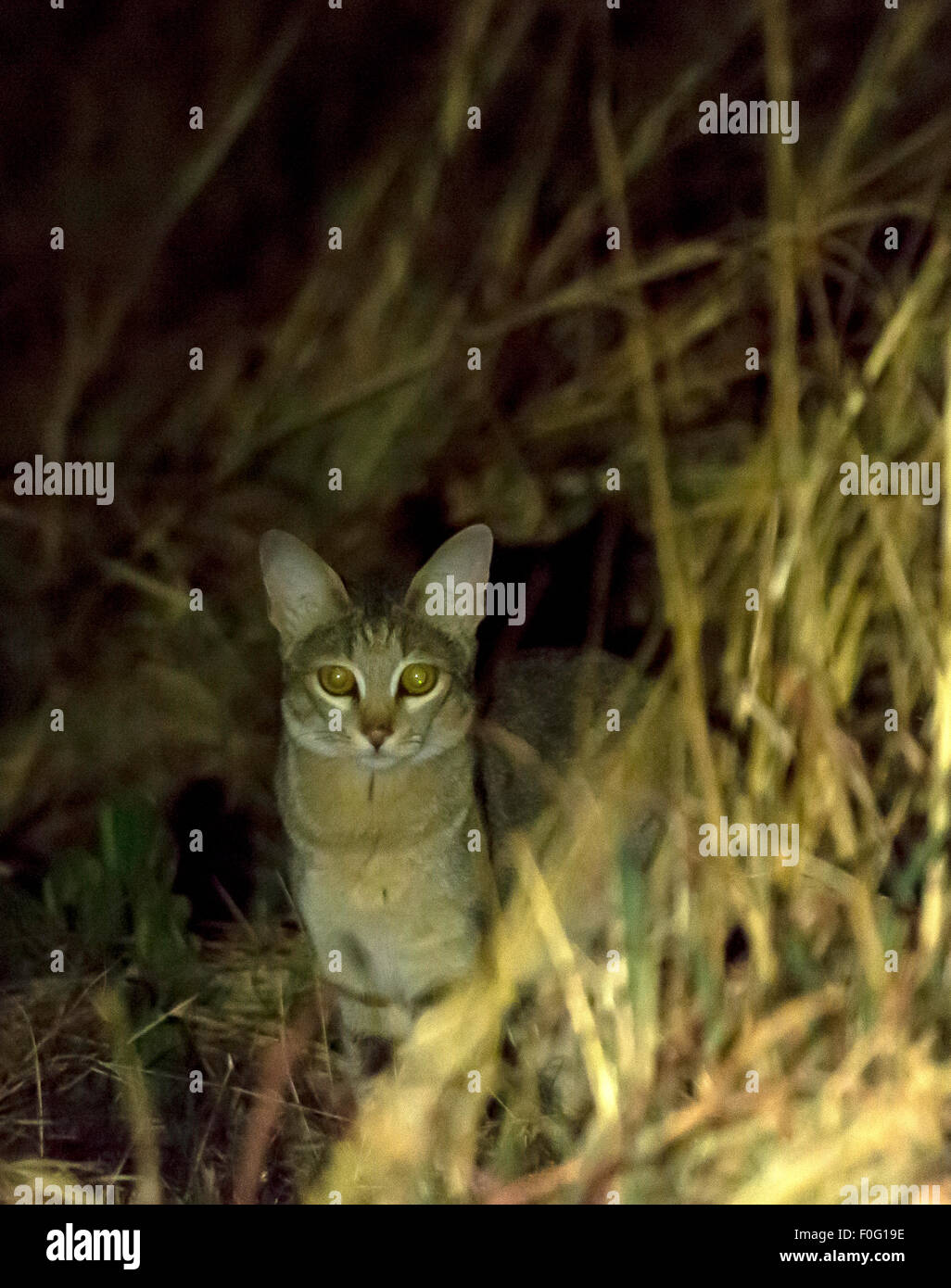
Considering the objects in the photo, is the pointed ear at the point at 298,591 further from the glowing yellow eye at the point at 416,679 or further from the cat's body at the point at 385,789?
the glowing yellow eye at the point at 416,679

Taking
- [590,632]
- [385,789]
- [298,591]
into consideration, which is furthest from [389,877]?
[590,632]

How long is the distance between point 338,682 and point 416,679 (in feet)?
0.50

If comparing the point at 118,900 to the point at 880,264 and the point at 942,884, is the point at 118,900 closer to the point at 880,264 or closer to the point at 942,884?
the point at 942,884

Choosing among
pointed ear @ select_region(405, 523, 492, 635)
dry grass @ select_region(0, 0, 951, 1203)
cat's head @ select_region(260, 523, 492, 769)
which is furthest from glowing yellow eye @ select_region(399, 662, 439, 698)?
dry grass @ select_region(0, 0, 951, 1203)

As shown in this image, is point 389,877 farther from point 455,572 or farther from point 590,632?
point 590,632

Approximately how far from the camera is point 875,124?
351 centimetres

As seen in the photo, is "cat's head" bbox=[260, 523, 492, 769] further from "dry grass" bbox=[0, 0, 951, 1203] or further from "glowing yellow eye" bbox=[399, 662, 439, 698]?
"dry grass" bbox=[0, 0, 951, 1203]

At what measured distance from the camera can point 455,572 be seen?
2924 mm

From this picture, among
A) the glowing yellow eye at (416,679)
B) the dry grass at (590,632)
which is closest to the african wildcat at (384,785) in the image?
the glowing yellow eye at (416,679)

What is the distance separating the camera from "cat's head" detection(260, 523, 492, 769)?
2.78m

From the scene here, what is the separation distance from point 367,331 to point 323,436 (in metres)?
0.28

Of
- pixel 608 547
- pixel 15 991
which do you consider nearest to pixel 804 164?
pixel 608 547

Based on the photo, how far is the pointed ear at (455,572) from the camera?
2882 mm

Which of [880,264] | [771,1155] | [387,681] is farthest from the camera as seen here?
[880,264]
